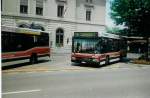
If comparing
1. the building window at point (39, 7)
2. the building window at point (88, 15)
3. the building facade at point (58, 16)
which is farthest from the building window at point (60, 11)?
the building window at point (88, 15)

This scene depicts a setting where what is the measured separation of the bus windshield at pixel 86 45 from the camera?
22.9m

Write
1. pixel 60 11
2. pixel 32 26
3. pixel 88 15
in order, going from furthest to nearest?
pixel 88 15, pixel 60 11, pixel 32 26

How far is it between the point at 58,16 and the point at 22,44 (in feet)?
78.8

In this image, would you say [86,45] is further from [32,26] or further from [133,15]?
[32,26]

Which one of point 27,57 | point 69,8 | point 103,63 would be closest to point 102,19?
point 69,8

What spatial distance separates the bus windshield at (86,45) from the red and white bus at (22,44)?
10.1ft

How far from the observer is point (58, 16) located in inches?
1773

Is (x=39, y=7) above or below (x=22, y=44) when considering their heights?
above

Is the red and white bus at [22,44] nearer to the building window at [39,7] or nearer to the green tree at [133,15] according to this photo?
the green tree at [133,15]

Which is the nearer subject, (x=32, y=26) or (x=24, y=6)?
(x=24, y=6)

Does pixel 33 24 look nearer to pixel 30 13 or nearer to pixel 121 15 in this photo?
pixel 30 13

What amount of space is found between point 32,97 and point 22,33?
40.5ft

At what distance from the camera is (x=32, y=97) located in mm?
9859

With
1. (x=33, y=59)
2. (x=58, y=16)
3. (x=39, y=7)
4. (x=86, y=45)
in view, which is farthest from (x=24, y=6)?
(x=86, y=45)
